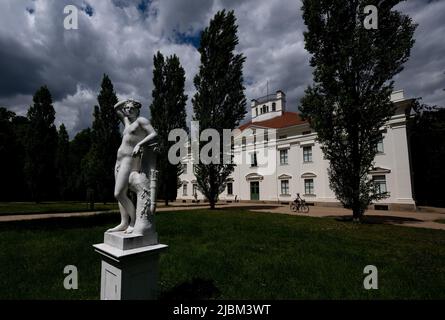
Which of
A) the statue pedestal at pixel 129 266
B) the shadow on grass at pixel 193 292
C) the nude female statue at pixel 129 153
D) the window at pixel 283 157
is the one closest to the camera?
the statue pedestal at pixel 129 266

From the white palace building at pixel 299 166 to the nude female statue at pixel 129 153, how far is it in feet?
46.7

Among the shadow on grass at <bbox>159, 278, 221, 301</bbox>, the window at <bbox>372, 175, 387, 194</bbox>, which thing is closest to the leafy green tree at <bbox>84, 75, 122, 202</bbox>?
the shadow on grass at <bbox>159, 278, 221, 301</bbox>

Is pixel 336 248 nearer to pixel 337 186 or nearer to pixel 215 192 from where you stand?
pixel 337 186

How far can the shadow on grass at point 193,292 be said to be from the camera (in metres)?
3.42

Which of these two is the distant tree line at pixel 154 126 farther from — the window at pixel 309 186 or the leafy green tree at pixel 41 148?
the window at pixel 309 186

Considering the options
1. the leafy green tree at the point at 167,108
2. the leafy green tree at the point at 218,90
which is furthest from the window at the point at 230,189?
the leafy green tree at the point at 218,90

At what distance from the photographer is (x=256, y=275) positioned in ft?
14.1

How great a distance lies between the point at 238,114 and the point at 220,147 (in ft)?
10.1

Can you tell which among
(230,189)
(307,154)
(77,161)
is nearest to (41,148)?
(77,161)

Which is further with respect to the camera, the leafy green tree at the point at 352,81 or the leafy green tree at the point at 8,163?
the leafy green tree at the point at 8,163

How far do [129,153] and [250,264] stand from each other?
3455 mm

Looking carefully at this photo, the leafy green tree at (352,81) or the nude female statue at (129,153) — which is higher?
the leafy green tree at (352,81)

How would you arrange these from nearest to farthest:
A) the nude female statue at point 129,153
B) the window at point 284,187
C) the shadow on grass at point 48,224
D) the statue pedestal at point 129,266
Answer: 1. the statue pedestal at point 129,266
2. the nude female statue at point 129,153
3. the shadow on grass at point 48,224
4. the window at point 284,187

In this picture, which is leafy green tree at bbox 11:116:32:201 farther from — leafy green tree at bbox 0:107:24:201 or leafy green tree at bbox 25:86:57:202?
leafy green tree at bbox 25:86:57:202
